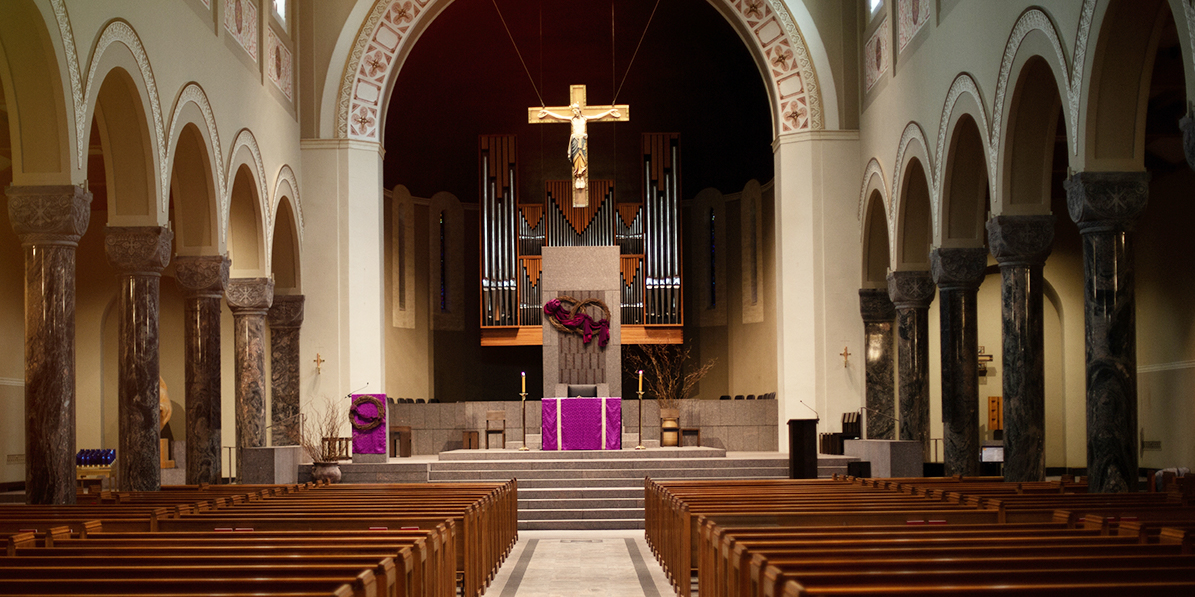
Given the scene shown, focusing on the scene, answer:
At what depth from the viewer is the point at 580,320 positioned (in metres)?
18.1

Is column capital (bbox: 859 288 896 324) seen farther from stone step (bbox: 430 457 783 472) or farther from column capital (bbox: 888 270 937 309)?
stone step (bbox: 430 457 783 472)

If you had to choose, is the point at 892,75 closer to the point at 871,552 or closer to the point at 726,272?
the point at 726,272

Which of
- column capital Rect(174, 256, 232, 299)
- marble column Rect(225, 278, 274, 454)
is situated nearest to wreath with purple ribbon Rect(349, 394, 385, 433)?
marble column Rect(225, 278, 274, 454)

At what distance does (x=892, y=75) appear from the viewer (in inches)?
582

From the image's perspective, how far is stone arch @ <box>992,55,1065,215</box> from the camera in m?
10.5

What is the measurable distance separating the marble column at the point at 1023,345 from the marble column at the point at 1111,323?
1936 mm

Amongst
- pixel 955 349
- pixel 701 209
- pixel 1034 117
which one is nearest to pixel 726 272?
pixel 701 209

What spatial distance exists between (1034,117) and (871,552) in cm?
797

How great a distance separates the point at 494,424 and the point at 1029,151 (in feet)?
34.1

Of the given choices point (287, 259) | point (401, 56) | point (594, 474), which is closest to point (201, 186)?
point (287, 259)

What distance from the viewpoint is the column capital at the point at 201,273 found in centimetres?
1251

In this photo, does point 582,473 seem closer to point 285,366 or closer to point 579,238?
point 285,366

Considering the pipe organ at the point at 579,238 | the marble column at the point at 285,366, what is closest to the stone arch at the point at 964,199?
the pipe organ at the point at 579,238

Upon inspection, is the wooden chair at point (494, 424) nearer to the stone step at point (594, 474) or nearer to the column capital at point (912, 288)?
the stone step at point (594, 474)
